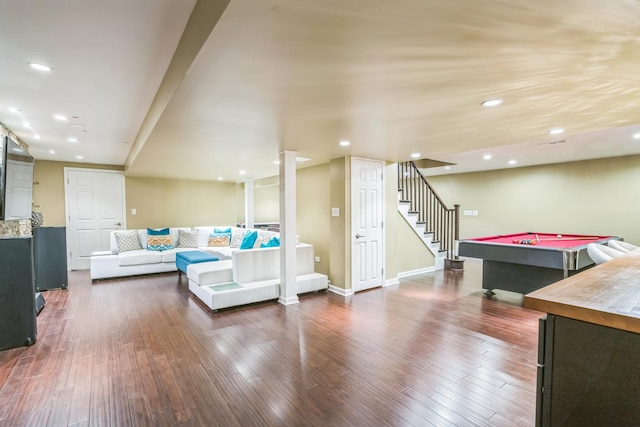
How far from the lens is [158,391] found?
2174 mm

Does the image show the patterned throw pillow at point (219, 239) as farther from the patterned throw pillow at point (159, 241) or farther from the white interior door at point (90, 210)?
the white interior door at point (90, 210)

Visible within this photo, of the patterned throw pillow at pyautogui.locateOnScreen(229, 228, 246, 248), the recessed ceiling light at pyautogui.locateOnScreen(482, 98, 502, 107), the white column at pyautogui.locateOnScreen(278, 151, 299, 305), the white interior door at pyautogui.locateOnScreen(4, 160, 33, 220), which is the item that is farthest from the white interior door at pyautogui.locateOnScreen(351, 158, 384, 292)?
the white interior door at pyautogui.locateOnScreen(4, 160, 33, 220)

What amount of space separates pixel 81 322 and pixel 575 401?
14.9ft

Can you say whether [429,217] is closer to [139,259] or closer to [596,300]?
[596,300]

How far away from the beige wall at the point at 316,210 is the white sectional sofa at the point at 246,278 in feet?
1.08

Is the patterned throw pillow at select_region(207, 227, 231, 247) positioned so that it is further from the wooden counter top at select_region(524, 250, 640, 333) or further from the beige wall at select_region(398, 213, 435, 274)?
the wooden counter top at select_region(524, 250, 640, 333)

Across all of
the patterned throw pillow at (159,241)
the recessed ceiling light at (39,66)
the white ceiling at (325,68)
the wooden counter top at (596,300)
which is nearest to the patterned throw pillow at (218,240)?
the patterned throw pillow at (159,241)

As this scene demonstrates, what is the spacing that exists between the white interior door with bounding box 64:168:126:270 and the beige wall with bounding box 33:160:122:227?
116mm

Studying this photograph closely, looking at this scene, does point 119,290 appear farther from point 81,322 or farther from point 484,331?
point 484,331

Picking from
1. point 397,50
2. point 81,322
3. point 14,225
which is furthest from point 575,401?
point 14,225

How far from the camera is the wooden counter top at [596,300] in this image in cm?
104

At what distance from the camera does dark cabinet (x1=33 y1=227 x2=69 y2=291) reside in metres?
4.77

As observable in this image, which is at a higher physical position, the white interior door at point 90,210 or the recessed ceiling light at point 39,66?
the recessed ceiling light at point 39,66

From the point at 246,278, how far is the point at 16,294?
2437 millimetres
